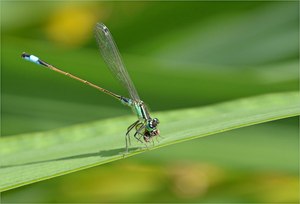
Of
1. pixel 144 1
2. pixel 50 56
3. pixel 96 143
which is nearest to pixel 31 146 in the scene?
pixel 96 143

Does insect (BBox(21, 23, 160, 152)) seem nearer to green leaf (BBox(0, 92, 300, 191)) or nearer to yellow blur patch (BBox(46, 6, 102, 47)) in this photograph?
green leaf (BBox(0, 92, 300, 191))

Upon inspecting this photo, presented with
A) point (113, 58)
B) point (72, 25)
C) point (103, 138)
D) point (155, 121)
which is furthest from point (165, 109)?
point (72, 25)

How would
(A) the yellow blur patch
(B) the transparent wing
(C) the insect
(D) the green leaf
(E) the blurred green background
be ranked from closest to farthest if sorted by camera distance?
1. (D) the green leaf
2. (C) the insect
3. (B) the transparent wing
4. (E) the blurred green background
5. (A) the yellow blur patch

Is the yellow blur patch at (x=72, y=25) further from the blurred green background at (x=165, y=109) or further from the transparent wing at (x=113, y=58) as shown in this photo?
the transparent wing at (x=113, y=58)

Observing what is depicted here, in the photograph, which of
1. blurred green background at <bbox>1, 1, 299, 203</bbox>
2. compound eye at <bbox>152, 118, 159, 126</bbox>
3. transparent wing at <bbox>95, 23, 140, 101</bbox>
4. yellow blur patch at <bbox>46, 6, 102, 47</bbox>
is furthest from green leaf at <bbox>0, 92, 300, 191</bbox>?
yellow blur patch at <bbox>46, 6, 102, 47</bbox>

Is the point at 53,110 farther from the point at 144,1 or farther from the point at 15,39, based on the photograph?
the point at 144,1

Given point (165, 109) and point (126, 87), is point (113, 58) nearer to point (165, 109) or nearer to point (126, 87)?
point (126, 87)
